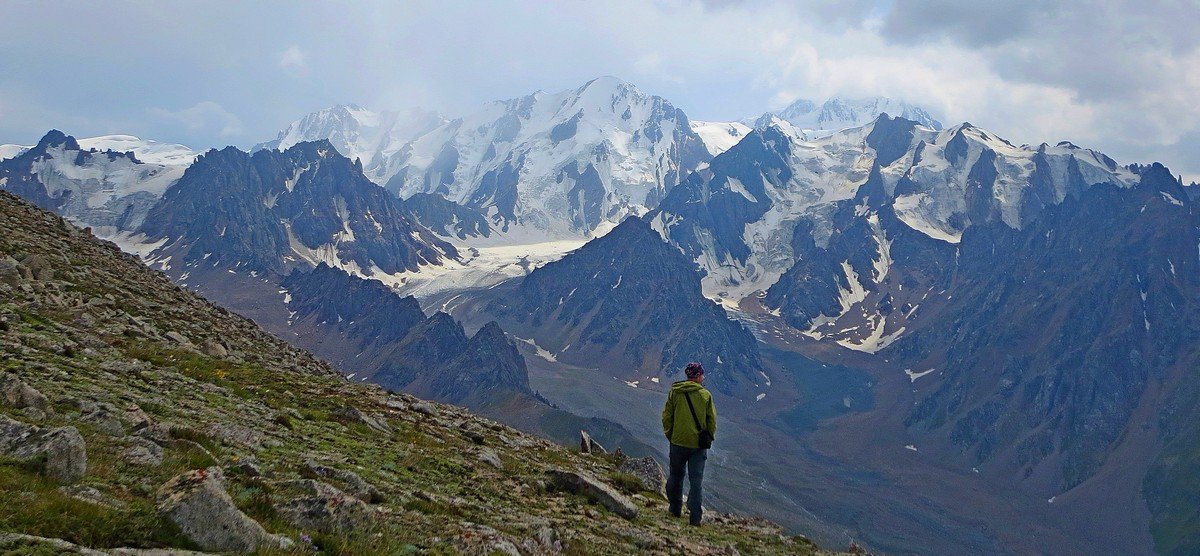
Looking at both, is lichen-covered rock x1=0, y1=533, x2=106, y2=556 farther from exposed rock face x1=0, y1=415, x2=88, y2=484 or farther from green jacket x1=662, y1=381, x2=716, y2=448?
green jacket x1=662, y1=381, x2=716, y2=448

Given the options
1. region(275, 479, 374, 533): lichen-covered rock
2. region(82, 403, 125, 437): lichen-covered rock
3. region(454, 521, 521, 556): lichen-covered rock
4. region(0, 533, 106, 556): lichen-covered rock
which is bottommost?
region(454, 521, 521, 556): lichen-covered rock

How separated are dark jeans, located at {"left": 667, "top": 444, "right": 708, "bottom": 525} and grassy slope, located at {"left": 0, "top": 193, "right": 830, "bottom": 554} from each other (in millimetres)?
612

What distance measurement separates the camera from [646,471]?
31.6 metres

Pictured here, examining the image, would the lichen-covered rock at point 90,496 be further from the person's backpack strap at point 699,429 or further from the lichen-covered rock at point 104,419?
the person's backpack strap at point 699,429

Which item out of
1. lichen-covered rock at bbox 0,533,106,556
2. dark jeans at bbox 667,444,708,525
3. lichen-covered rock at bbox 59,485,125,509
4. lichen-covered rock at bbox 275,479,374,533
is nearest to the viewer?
lichen-covered rock at bbox 0,533,106,556

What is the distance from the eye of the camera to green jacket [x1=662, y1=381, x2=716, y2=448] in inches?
882

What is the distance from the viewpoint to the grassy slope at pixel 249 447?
11.5 m

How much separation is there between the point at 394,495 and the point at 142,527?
6.81 meters

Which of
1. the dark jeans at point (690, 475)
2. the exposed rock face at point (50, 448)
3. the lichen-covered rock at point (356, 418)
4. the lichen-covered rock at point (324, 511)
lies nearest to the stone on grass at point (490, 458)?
the lichen-covered rock at point (356, 418)

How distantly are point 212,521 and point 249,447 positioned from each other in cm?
799

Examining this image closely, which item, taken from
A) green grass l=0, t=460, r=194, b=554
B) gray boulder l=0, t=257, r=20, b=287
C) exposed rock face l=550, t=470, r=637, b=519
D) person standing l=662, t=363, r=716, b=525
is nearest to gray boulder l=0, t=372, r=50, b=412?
green grass l=0, t=460, r=194, b=554

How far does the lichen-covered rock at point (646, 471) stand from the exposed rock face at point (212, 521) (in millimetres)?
19744

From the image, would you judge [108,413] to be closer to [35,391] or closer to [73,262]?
A: [35,391]

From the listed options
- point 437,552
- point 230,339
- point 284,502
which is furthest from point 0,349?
point 230,339
